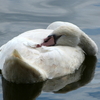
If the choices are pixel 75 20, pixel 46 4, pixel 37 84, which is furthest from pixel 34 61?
pixel 46 4

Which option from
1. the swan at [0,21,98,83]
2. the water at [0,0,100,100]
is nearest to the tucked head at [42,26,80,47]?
the swan at [0,21,98,83]

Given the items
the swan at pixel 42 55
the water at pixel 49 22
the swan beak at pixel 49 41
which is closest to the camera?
the swan at pixel 42 55

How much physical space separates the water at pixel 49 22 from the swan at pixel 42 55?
0.62 feet

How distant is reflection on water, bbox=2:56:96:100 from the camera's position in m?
8.76

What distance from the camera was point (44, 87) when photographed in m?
9.16

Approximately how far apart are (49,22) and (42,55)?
4.20 m

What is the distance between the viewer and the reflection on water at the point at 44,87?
28.7 ft

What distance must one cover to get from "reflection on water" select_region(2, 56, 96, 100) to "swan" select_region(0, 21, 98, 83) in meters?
0.11

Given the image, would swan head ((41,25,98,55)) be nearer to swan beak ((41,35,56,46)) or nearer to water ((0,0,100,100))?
swan beak ((41,35,56,46))

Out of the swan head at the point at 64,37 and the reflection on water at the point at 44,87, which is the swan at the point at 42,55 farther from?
the reflection on water at the point at 44,87

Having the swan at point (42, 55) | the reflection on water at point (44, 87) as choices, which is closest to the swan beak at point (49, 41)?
the swan at point (42, 55)

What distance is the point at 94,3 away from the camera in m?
15.0

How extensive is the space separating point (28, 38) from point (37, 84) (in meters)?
1.17

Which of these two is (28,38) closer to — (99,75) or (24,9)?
(99,75)
